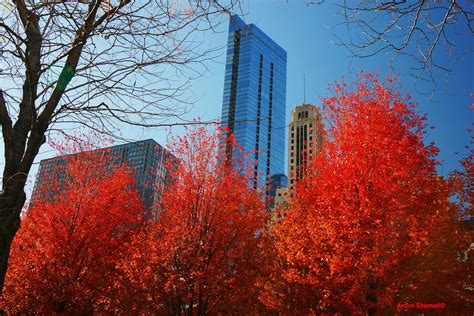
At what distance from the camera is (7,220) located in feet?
11.8

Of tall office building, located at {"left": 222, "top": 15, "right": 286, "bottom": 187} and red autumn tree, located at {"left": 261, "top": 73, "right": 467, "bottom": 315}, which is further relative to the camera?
tall office building, located at {"left": 222, "top": 15, "right": 286, "bottom": 187}

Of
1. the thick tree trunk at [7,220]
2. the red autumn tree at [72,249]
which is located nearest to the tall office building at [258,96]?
the red autumn tree at [72,249]

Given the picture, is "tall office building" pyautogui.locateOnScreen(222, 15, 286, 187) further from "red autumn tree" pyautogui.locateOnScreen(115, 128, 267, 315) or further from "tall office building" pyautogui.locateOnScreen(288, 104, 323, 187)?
"red autumn tree" pyautogui.locateOnScreen(115, 128, 267, 315)

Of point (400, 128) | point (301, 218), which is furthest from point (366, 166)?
point (301, 218)

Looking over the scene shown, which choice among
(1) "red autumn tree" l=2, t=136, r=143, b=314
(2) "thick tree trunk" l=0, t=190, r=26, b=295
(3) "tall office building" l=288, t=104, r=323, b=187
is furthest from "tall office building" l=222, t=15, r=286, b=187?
(2) "thick tree trunk" l=0, t=190, r=26, b=295

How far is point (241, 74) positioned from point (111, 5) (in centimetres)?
13240

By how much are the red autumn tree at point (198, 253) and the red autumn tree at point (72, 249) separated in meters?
1.81

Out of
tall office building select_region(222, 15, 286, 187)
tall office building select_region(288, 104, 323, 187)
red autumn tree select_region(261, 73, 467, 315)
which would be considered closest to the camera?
red autumn tree select_region(261, 73, 467, 315)

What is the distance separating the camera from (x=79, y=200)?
18.1 metres

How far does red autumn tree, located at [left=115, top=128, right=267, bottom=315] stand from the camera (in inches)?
550

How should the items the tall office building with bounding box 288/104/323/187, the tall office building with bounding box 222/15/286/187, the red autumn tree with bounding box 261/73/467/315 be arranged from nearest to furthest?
1. the red autumn tree with bounding box 261/73/467/315
2. the tall office building with bounding box 288/104/323/187
3. the tall office building with bounding box 222/15/286/187

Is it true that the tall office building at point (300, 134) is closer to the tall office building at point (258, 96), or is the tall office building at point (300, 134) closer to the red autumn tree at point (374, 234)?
the tall office building at point (258, 96)

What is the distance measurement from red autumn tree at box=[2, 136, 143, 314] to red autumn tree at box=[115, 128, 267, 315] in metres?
1.81

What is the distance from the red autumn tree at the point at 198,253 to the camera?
1397 cm
